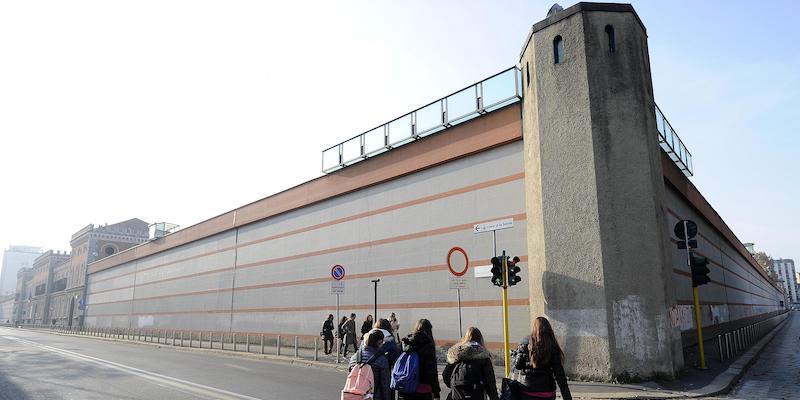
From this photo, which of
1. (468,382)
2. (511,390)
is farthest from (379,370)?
(511,390)

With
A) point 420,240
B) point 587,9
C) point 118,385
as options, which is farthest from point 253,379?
point 587,9

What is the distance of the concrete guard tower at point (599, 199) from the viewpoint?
11648mm

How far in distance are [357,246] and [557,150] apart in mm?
10680

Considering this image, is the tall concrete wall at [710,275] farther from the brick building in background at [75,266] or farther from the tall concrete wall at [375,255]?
the brick building in background at [75,266]

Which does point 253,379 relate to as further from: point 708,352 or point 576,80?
point 708,352

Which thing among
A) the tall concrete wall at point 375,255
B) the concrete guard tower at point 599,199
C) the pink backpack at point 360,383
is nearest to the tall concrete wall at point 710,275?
the concrete guard tower at point 599,199

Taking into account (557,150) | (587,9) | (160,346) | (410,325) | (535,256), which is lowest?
(160,346)

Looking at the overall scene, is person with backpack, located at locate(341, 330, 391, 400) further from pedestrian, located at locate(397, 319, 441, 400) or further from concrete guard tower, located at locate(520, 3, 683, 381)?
concrete guard tower, located at locate(520, 3, 683, 381)

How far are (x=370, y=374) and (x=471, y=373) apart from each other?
3.76 ft

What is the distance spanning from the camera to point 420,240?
1853 cm

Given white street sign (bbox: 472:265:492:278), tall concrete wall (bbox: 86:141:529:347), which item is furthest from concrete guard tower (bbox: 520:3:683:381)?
tall concrete wall (bbox: 86:141:529:347)

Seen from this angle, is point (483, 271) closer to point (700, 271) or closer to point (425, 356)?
point (700, 271)

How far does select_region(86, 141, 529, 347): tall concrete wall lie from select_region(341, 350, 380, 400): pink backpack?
10.4m

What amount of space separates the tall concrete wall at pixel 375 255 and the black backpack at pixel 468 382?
413 inches
